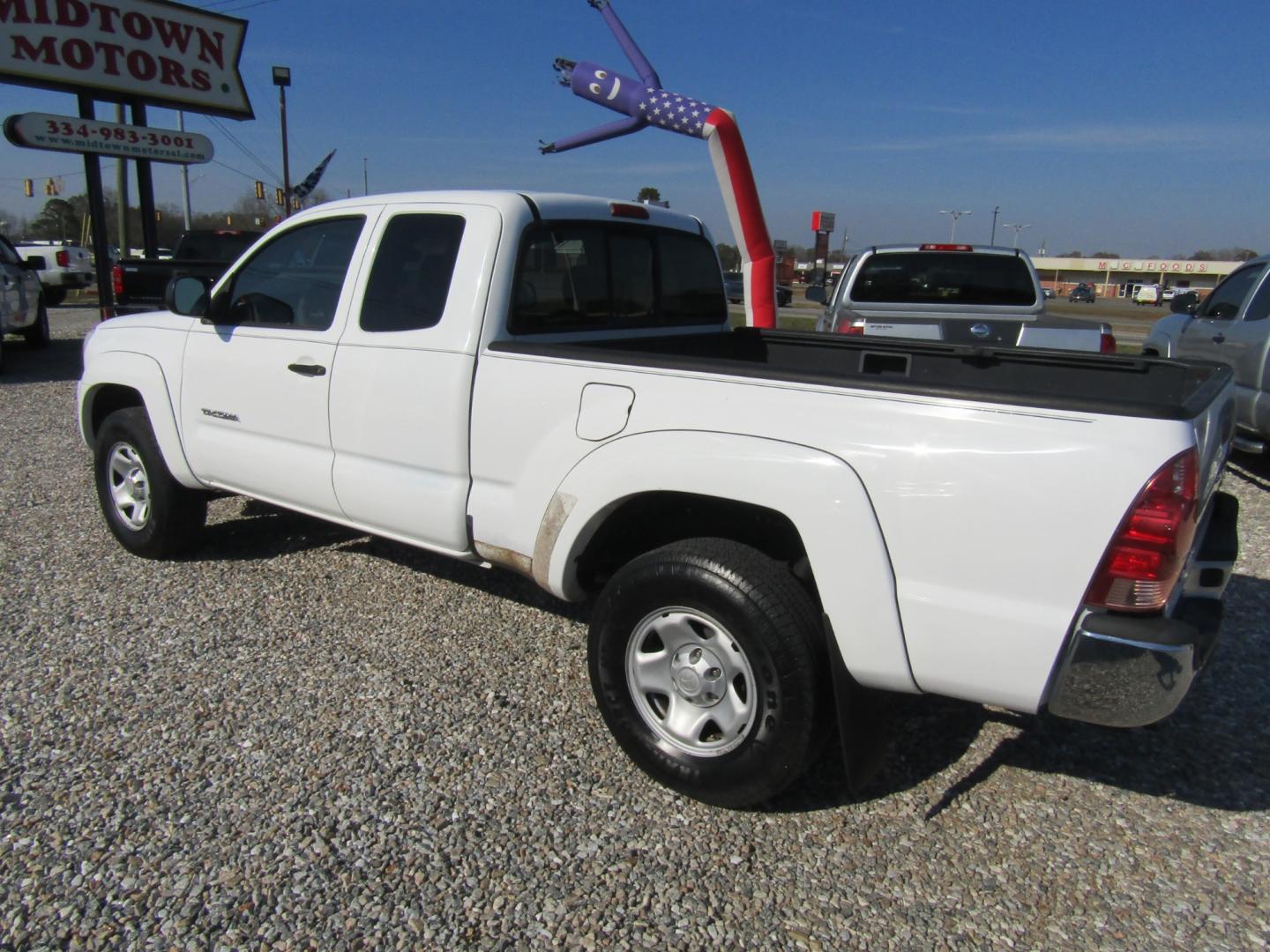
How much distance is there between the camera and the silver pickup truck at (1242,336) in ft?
22.6

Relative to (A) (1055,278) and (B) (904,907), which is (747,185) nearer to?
(B) (904,907)

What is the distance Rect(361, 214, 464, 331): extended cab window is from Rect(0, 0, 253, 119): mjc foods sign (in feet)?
44.3

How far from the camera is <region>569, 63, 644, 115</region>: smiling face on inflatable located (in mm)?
10125

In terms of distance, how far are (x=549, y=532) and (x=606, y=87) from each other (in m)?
8.57

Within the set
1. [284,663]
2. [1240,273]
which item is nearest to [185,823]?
[284,663]

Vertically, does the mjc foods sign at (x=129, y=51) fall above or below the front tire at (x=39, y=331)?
above

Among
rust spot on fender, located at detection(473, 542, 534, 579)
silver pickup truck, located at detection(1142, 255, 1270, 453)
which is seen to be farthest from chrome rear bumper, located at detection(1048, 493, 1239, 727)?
silver pickup truck, located at detection(1142, 255, 1270, 453)

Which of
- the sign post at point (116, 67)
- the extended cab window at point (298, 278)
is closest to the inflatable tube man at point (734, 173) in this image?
the extended cab window at point (298, 278)

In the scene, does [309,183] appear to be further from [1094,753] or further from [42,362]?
[1094,753]

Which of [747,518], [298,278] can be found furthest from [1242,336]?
[298,278]

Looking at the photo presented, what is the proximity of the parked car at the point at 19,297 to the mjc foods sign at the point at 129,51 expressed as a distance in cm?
297

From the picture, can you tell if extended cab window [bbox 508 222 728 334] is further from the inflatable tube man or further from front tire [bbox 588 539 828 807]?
the inflatable tube man

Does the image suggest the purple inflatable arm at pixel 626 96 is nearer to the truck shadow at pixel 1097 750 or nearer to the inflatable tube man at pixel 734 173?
the inflatable tube man at pixel 734 173

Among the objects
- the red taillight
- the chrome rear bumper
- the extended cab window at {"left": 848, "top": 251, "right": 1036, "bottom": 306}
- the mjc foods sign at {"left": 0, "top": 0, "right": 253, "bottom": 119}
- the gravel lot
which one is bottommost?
the gravel lot
